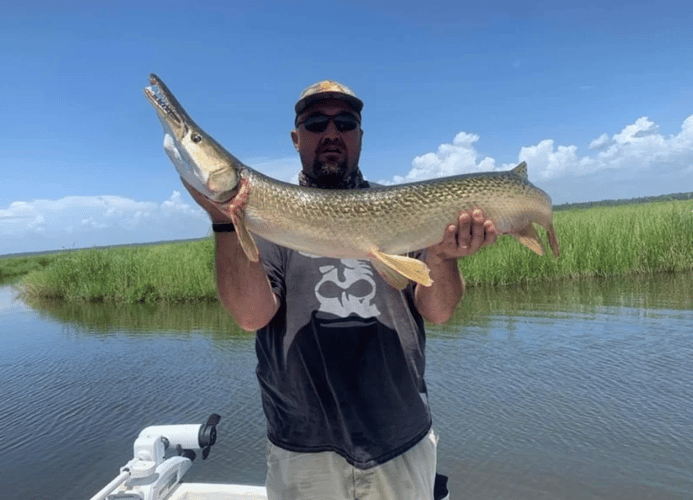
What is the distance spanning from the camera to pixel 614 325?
9.73 m

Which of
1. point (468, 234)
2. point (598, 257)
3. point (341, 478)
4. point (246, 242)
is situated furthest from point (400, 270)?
point (598, 257)

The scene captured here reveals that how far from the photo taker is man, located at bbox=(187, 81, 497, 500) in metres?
2.33

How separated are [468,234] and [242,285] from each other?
117cm

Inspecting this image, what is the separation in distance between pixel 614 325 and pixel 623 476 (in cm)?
535

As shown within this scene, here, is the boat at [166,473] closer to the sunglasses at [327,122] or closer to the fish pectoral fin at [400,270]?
the fish pectoral fin at [400,270]

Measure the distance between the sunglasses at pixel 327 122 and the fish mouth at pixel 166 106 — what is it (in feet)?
2.08

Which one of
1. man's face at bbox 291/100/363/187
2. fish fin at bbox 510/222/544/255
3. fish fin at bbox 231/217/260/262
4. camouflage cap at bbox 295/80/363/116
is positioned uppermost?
camouflage cap at bbox 295/80/363/116

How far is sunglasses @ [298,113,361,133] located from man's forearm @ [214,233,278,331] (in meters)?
0.77

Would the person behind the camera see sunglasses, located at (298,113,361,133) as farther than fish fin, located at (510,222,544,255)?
No

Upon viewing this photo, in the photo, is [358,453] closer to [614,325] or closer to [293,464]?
[293,464]

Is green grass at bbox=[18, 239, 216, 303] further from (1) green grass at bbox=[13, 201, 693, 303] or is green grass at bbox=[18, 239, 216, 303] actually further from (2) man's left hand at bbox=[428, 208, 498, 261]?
(2) man's left hand at bbox=[428, 208, 498, 261]

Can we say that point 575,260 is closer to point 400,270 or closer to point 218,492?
point 218,492

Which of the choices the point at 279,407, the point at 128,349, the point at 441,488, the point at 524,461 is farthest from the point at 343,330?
the point at 128,349

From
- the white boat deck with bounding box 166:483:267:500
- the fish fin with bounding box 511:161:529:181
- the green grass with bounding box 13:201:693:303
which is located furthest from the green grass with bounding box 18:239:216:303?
the fish fin with bounding box 511:161:529:181
